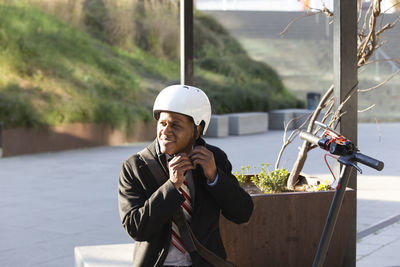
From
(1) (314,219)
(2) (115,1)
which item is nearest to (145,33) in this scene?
(2) (115,1)

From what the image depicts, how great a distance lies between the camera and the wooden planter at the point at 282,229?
14.0 feet

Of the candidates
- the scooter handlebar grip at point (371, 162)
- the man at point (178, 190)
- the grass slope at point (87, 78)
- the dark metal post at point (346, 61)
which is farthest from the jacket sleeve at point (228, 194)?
the grass slope at point (87, 78)

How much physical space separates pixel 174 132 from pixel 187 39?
7.41ft

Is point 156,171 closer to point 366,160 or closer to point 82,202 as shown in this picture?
point 366,160

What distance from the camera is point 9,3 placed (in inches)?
698

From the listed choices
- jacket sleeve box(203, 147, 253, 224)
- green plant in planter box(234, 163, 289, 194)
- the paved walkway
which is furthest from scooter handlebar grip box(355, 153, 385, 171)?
the paved walkway

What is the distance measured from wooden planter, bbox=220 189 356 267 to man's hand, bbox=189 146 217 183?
1.50 meters

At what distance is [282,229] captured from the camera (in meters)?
4.33

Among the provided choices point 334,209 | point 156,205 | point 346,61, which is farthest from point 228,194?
point 346,61

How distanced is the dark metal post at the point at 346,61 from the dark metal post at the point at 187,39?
1018 mm

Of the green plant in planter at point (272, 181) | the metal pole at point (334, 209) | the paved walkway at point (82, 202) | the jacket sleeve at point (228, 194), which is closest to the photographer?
the metal pole at point (334, 209)

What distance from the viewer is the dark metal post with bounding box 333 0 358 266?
14.9ft

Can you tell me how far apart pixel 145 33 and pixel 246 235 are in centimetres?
1673

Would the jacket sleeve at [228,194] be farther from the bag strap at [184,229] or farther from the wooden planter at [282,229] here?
the wooden planter at [282,229]
